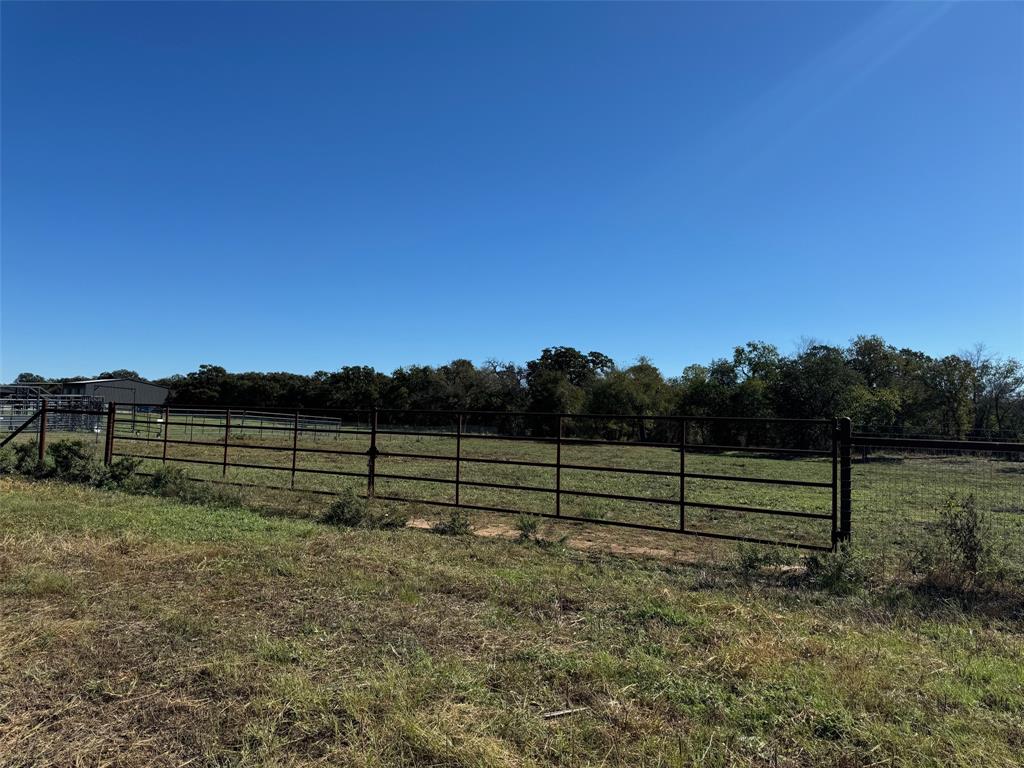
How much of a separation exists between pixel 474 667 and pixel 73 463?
37.0ft

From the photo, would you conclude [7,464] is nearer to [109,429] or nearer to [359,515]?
[109,429]

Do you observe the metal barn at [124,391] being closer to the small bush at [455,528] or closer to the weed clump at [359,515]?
the weed clump at [359,515]

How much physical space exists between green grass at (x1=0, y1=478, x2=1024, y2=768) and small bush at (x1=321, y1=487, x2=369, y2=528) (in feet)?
6.88

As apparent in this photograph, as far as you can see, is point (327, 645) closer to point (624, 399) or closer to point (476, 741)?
point (476, 741)

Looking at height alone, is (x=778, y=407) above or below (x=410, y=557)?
above

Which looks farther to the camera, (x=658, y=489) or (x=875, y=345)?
(x=875, y=345)

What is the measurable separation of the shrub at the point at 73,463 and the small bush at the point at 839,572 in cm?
1188

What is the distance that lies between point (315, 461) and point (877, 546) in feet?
54.5

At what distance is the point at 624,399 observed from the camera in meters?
50.4

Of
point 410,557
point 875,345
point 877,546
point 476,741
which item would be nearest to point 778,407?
point 875,345

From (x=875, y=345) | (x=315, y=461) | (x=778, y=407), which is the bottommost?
(x=315, y=461)

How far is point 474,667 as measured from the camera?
3641mm

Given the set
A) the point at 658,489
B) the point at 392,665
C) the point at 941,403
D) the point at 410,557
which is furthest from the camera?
the point at 941,403

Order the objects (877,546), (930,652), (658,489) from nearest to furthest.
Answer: (930,652), (877,546), (658,489)
